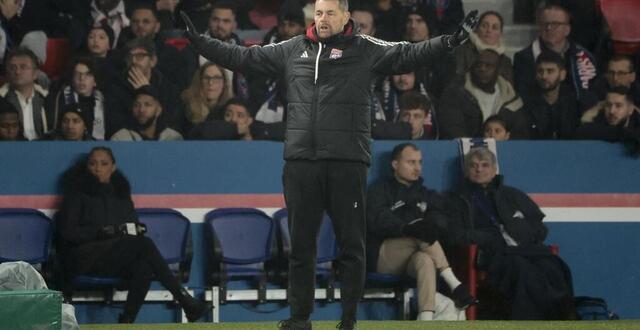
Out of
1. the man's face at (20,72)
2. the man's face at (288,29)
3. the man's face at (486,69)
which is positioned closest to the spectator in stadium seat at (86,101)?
the man's face at (20,72)

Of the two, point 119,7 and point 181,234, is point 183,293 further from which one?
point 119,7

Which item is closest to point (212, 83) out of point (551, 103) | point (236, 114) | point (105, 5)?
point (236, 114)

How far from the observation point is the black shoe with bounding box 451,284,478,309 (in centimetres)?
991

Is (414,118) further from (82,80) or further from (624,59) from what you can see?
(82,80)

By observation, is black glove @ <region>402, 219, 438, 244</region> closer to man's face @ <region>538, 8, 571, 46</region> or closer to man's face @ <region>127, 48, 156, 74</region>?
man's face @ <region>127, 48, 156, 74</region>

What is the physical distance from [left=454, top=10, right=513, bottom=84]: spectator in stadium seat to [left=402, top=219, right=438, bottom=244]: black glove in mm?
2032

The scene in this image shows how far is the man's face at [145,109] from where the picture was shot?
10633 mm

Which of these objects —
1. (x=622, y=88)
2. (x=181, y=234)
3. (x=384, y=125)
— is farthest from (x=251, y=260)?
(x=622, y=88)

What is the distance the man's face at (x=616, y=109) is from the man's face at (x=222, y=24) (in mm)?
3141

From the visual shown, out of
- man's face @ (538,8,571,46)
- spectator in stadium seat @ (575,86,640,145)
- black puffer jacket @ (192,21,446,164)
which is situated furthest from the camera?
man's face @ (538,8,571,46)

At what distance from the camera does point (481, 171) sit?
10453 millimetres

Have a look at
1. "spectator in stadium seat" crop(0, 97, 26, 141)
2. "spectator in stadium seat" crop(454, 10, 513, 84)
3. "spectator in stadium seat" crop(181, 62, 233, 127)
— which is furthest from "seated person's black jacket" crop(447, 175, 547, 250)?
"spectator in stadium seat" crop(0, 97, 26, 141)

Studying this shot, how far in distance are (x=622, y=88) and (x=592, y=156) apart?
0.67 m

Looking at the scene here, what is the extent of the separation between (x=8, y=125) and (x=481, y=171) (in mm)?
A: 3620
